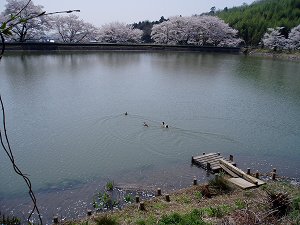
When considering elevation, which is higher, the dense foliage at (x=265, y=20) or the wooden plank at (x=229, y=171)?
the dense foliage at (x=265, y=20)

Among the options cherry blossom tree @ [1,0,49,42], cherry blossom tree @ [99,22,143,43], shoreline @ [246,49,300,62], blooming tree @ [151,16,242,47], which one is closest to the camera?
cherry blossom tree @ [1,0,49,42]

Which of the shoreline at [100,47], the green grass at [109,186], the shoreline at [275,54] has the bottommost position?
the green grass at [109,186]

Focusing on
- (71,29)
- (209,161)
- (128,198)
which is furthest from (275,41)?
(128,198)

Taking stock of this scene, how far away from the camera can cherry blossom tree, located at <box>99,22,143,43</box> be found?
217 ft

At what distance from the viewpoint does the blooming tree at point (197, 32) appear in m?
63.4

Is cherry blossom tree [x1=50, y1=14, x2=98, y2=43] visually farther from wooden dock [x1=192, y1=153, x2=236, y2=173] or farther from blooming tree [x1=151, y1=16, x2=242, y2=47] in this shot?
wooden dock [x1=192, y1=153, x2=236, y2=173]

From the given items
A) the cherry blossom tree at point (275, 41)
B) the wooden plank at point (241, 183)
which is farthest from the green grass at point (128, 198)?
the cherry blossom tree at point (275, 41)

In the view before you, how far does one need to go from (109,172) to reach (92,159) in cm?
128

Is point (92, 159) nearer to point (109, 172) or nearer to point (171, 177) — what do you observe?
point (109, 172)

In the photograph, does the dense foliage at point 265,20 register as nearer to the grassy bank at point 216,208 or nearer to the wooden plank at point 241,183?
the wooden plank at point 241,183

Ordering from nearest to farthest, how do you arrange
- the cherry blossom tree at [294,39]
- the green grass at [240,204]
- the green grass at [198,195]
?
1. the green grass at [240,204]
2. the green grass at [198,195]
3. the cherry blossom tree at [294,39]

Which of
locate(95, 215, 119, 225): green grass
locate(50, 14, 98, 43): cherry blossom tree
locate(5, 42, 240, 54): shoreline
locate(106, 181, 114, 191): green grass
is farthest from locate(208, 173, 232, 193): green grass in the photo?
locate(50, 14, 98, 43): cherry blossom tree

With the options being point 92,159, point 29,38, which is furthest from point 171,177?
point 29,38

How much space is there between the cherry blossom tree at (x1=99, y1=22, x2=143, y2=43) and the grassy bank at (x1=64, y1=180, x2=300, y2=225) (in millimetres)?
60523
